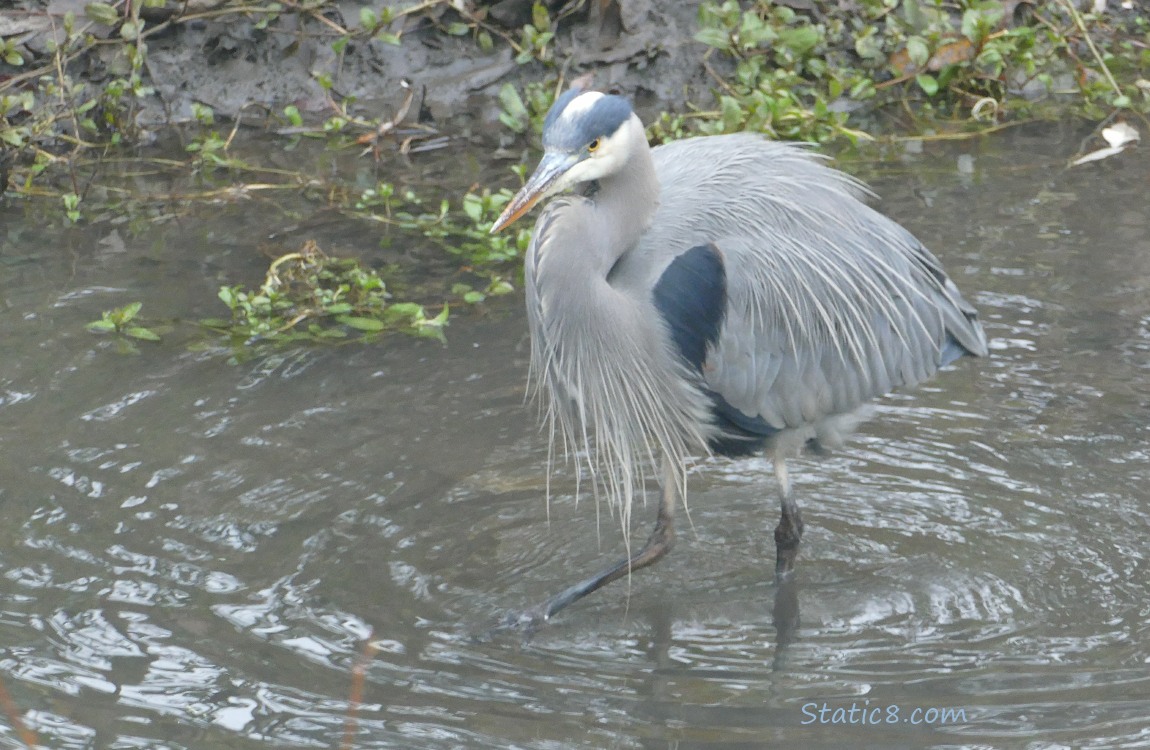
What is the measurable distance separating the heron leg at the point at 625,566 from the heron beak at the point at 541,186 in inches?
39.8

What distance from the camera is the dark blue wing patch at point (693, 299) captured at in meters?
3.85

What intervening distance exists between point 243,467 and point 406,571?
79cm

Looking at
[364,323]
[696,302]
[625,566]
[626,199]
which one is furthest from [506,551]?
[364,323]

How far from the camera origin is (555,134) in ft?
11.7

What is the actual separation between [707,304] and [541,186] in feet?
2.16

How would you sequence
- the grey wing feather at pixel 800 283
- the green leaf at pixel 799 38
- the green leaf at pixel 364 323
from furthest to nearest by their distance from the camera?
1. the green leaf at pixel 799 38
2. the green leaf at pixel 364 323
3. the grey wing feather at pixel 800 283

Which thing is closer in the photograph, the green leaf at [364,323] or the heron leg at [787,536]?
the heron leg at [787,536]

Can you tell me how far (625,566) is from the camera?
3994mm

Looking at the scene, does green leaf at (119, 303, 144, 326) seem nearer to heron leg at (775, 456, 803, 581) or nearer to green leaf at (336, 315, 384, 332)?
green leaf at (336, 315, 384, 332)

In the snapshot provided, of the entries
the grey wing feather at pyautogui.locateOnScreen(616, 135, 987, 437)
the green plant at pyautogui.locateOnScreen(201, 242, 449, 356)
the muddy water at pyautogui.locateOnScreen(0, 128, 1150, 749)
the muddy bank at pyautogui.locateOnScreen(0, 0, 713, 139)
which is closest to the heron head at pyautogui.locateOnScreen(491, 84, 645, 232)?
the grey wing feather at pyautogui.locateOnScreen(616, 135, 987, 437)

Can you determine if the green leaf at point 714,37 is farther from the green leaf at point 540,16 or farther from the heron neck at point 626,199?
the heron neck at point 626,199

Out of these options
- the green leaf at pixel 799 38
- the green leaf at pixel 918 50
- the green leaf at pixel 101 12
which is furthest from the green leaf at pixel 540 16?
the green leaf at pixel 101 12

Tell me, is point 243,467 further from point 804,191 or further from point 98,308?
point 804,191

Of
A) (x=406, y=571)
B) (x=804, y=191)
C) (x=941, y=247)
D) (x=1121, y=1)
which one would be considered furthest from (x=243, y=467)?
(x=1121, y=1)
